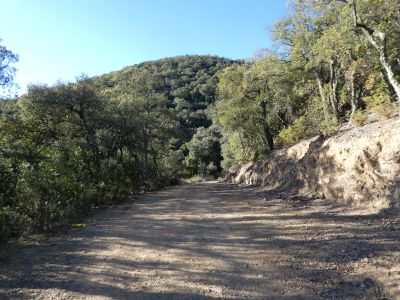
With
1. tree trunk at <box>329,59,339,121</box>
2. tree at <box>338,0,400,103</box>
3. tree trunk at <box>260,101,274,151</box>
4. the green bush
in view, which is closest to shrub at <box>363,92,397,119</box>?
tree at <box>338,0,400,103</box>

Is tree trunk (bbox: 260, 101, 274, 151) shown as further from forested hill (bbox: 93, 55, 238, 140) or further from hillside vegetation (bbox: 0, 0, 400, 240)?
forested hill (bbox: 93, 55, 238, 140)

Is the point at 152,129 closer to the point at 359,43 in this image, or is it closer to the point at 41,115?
the point at 41,115

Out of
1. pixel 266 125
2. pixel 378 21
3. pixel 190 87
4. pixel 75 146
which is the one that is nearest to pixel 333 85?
pixel 378 21

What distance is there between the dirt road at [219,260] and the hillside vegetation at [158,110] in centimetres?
224

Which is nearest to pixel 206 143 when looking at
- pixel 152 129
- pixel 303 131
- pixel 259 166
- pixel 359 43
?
pixel 152 129

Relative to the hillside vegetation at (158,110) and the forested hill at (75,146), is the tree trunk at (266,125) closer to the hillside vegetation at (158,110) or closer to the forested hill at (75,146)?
the hillside vegetation at (158,110)

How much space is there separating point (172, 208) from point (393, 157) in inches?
320

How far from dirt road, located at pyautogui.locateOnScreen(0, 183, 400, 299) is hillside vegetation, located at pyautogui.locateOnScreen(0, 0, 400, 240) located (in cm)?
224

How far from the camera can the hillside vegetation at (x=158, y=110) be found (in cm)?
1155

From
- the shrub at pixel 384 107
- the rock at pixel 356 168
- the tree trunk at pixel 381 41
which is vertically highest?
the tree trunk at pixel 381 41

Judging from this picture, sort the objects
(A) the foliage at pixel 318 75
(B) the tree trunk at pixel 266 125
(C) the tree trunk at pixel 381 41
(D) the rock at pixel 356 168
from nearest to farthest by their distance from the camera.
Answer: (D) the rock at pixel 356 168, (C) the tree trunk at pixel 381 41, (A) the foliage at pixel 318 75, (B) the tree trunk at pixel 266 125

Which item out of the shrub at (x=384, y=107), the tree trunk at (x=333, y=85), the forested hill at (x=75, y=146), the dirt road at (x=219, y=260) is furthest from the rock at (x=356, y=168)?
the forested hill at (x=75, y=146)

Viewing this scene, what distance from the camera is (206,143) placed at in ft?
223

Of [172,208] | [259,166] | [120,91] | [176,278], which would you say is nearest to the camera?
[176,278]
